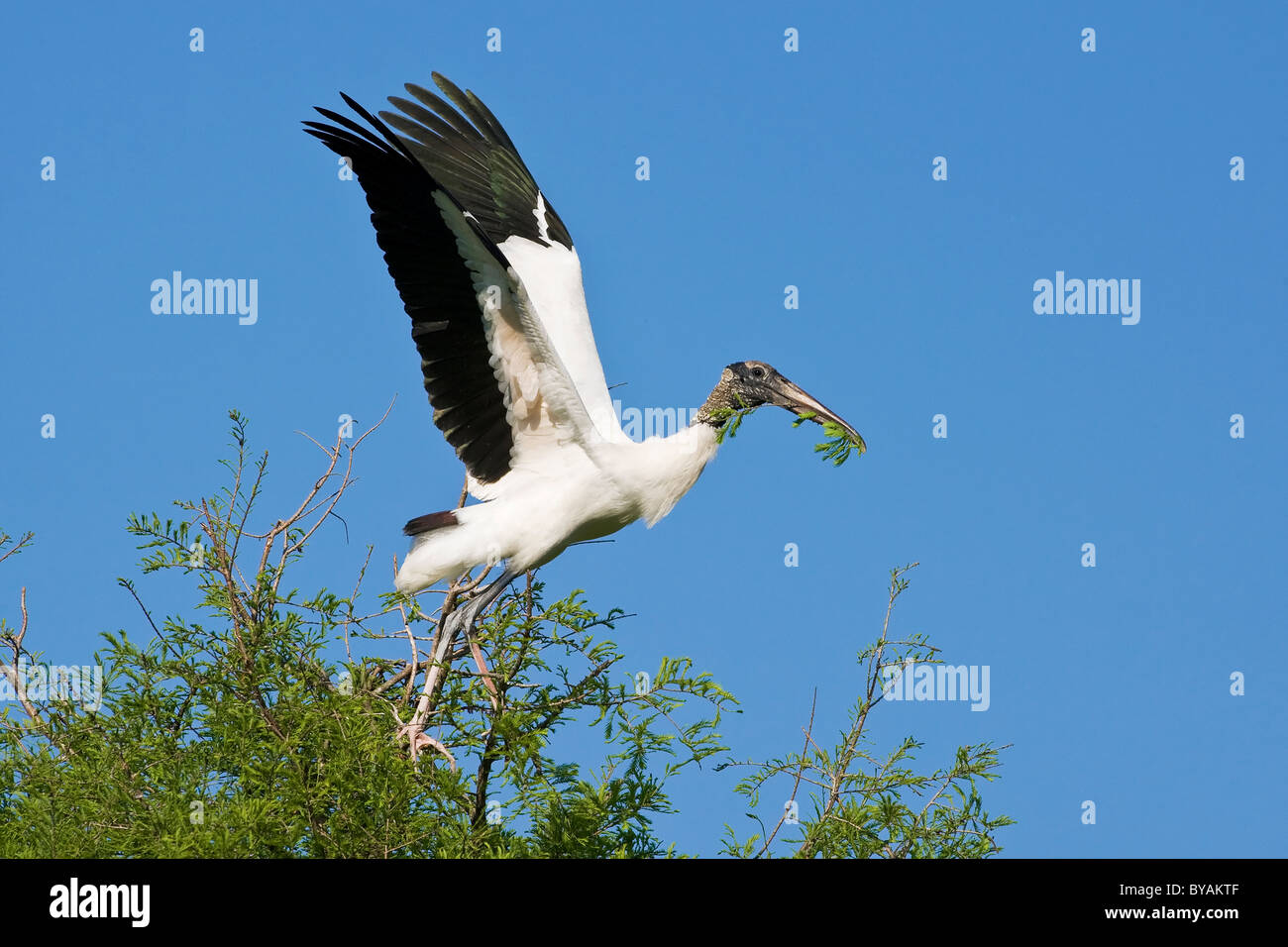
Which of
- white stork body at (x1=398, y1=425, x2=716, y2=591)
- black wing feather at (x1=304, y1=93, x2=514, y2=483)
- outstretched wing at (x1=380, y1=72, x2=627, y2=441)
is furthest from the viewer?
outstretched wing at (x1=380, y1=72, x2=627, y2=441)

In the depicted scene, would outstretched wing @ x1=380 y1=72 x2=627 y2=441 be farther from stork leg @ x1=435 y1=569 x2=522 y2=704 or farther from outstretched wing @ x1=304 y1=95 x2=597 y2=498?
stork leg @ x1=435 y1=569 x2=522 y2=704

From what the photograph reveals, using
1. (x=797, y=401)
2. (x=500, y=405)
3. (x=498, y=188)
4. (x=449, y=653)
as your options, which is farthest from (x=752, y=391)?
(x=498, y=188)

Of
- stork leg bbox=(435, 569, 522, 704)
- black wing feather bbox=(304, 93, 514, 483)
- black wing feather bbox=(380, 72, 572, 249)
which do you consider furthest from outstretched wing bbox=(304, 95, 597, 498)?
black wing feather bbox=(380, 72, 572, 249)

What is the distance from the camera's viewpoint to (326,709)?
4.48 m

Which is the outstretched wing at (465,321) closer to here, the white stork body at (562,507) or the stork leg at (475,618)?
the white stork body at (562,507)

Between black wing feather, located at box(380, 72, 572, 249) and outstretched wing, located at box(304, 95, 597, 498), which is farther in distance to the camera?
black wing feather, located at box(380, 72, 572, 249)

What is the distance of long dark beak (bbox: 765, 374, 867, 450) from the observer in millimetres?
6117

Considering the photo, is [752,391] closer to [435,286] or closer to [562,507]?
[562,507]

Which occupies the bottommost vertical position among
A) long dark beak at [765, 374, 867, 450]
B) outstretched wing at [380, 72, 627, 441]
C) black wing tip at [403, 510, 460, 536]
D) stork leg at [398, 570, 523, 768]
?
stork leg at [398, 570, 523, 768]

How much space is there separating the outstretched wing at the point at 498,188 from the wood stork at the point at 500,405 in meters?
0.60

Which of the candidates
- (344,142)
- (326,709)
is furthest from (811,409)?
(326,709)

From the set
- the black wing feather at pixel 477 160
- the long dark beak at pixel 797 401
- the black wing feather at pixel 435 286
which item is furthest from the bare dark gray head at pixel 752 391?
the black wing feather at pixel 477 160

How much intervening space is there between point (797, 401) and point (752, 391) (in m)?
0.22
